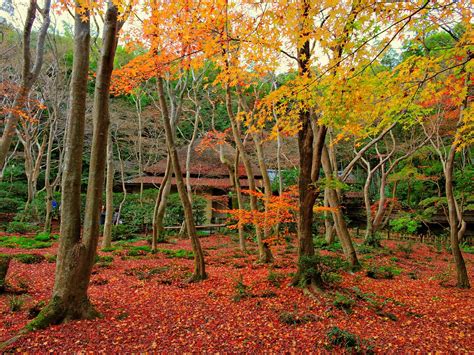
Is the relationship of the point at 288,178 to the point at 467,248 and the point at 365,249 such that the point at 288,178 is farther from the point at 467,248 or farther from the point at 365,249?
the point at 467,248

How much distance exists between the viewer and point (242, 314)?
4.43 meters

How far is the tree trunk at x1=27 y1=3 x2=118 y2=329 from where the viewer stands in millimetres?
3650

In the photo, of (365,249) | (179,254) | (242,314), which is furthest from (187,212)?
(365,249)

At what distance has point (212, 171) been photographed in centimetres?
1984

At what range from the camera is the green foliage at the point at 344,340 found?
3412 mm

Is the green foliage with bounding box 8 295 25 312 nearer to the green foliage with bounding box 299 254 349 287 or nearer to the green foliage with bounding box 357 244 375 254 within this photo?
the green foliage with bounding box 299 254 349 287

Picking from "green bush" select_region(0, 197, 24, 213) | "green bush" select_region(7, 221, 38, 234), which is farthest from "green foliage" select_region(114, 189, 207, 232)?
"green bush" select_region(0, 197, 24, 213)

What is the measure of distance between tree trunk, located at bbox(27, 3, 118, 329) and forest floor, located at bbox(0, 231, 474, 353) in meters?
0.25

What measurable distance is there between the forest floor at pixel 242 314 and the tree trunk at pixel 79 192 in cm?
25

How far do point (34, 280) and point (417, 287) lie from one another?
8376 mm

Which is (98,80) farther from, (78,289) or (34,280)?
(34,280)

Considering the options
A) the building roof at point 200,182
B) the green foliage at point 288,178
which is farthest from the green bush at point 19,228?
the green foliage at point 288,178

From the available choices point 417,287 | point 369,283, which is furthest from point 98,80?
point 417,287

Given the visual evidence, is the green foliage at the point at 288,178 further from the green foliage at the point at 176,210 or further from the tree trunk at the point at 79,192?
the tree trunk at the point at 79,192
